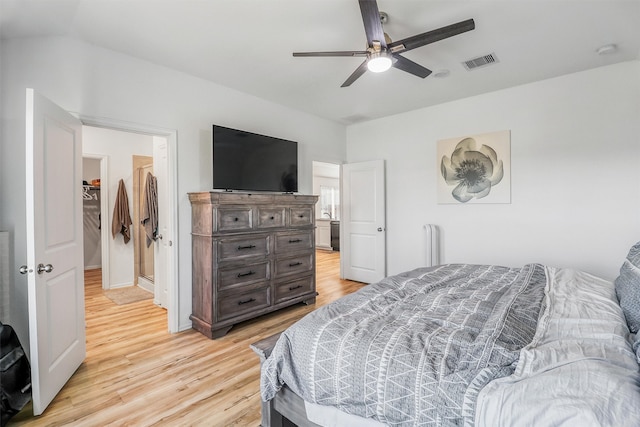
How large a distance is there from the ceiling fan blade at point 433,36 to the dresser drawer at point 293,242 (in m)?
2.20

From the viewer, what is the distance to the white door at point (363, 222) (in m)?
4.70

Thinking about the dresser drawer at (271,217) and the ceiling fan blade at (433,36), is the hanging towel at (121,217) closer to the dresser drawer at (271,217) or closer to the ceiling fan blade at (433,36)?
the dresser drawer at (271,217)

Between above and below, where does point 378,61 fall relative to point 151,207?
above

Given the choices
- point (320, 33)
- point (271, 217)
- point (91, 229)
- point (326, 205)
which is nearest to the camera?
point (320, 33)

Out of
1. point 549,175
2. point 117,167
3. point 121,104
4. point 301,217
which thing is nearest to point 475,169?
point 549,175

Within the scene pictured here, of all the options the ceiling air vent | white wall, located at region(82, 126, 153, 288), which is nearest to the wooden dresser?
the ceiling air vent

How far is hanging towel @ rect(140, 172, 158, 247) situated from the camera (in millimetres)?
→ 4008

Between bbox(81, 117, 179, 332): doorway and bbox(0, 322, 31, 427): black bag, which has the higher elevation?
bbox(81, 117, 179, 332): doorway

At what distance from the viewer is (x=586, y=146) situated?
322 centimetres

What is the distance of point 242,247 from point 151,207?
178 cm

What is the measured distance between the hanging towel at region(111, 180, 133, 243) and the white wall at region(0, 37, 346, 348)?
222 cm

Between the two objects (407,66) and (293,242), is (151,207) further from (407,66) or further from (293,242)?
(407,66)

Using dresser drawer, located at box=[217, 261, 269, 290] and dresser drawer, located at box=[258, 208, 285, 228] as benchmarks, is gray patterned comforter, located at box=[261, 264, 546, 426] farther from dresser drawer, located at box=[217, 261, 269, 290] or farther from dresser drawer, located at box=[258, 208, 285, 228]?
dresser drawer, located at box=[258, 208, 285, 228]

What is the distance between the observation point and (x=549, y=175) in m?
3.42
